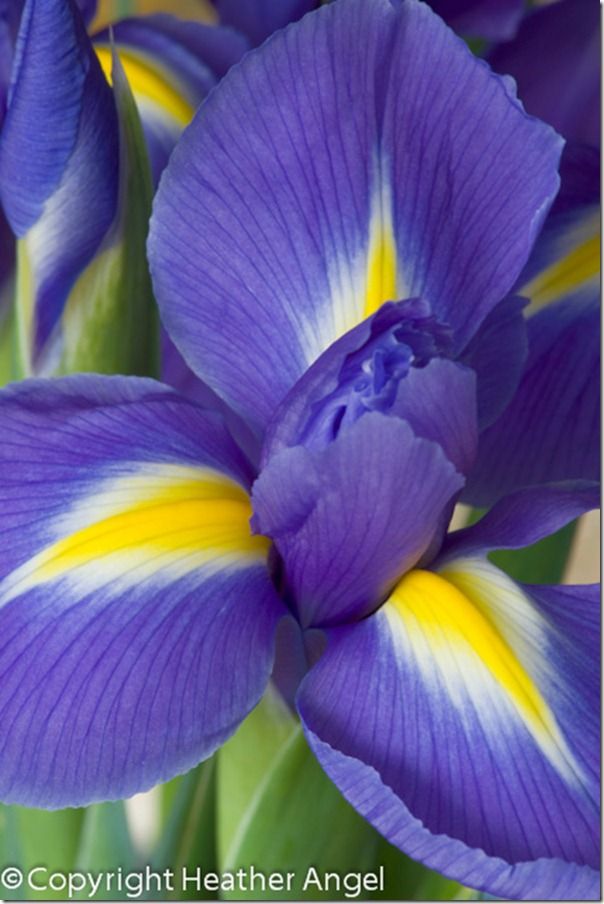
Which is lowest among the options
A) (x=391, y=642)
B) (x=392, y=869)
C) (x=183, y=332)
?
(x=392, y=869)

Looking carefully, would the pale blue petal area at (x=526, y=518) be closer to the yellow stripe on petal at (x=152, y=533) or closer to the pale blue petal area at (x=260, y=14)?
the yellow stripe on petal at (x=152, y=533)

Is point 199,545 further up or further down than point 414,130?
further down

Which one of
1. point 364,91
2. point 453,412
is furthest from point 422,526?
point 364,91

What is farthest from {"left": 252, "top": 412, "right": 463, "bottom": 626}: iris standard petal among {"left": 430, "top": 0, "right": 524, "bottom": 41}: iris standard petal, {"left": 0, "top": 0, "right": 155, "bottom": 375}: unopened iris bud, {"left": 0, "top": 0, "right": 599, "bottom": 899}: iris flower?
{"left": 430, "top": 0, "right": 524, "bottom": 41}: iris standard petal

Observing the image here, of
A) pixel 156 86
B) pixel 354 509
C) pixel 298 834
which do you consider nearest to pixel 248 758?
pixel 298 834

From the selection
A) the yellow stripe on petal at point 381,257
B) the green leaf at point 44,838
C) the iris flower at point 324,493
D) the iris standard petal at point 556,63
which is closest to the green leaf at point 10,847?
the green leaf at point 44,838

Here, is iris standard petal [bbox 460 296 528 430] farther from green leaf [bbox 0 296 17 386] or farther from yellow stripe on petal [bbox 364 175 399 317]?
green leaf [bbox 0 296 17 386]

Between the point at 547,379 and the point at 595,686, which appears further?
the point at 547,379

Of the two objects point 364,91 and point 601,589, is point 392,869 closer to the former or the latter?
point 601,589
